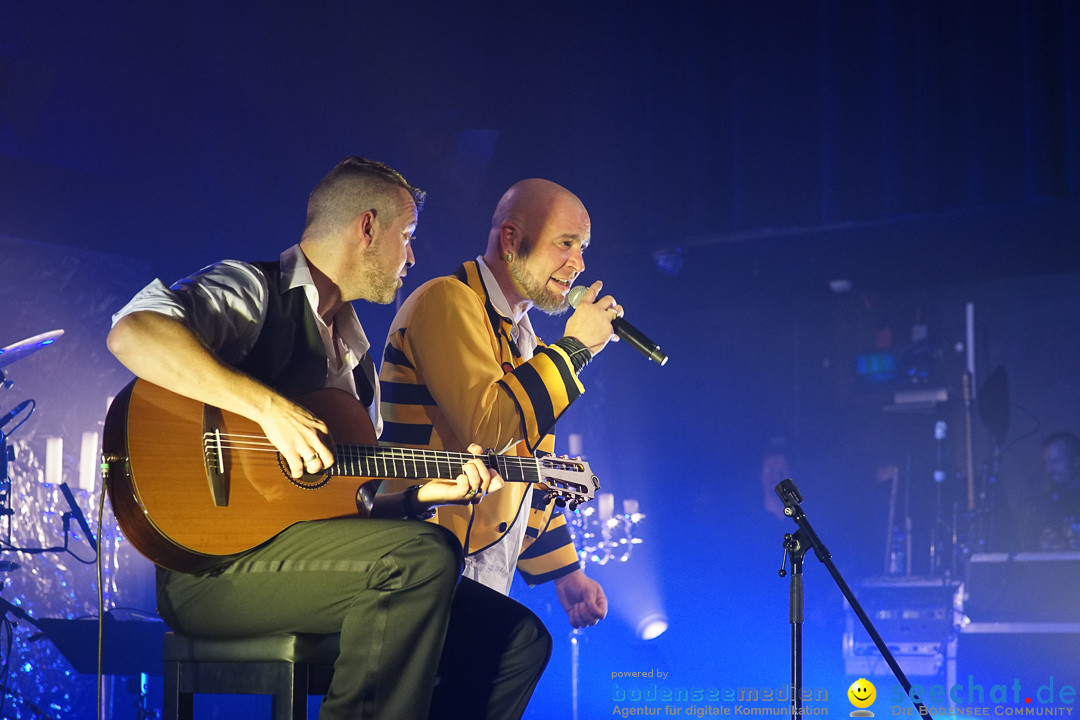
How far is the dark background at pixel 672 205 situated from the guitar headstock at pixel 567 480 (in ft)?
8.32

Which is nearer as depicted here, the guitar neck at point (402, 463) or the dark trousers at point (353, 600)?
the dark trousers at point (353, 600)

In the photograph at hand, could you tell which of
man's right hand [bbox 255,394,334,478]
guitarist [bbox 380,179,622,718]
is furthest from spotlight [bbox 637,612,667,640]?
man's right hand [bbox 255,394,334,478]

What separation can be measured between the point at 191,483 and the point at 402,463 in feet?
1.46

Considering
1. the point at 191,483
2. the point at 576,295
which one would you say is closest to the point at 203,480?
the point at 191,483

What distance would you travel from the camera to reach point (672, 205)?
475 cm

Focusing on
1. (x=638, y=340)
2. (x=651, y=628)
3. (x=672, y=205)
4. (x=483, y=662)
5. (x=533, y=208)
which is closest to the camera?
(x=483, y=662)

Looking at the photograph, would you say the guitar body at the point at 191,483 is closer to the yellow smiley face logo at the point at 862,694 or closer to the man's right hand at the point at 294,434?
the man's right hand at the point at 294,434

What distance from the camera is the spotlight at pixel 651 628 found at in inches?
201

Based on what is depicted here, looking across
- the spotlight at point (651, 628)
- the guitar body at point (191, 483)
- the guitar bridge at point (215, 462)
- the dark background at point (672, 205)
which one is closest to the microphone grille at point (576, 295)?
the guitar body at point (191, 483)

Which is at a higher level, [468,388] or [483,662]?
[468,388]

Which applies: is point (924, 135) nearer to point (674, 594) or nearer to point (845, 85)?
point (845, 85)

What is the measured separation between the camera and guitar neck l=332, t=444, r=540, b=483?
180cm

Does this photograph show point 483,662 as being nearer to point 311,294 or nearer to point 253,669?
point 253,669

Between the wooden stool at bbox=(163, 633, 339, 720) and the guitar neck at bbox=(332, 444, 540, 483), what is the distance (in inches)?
12.5
